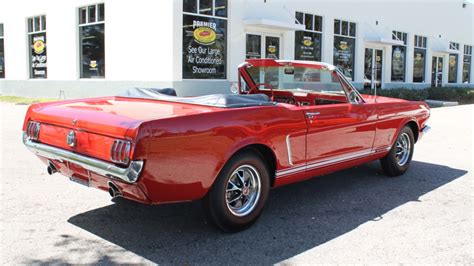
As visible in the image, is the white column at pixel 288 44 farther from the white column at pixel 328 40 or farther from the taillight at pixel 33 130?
the taillight at pixel 33 130

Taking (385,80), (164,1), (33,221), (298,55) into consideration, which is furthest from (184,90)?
(385,80)

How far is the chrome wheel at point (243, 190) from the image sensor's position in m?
4.12

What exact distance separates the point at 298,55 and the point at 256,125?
564 inches

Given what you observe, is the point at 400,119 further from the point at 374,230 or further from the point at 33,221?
the point at 33,221

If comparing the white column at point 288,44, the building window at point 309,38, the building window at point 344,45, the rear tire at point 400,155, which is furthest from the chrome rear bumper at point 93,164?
the building window at point 344,45

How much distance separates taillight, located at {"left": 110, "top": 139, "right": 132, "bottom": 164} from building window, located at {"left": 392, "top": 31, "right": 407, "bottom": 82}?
73.5 ft

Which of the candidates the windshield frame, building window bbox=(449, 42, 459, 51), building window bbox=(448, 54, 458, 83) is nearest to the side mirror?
the windshield frame

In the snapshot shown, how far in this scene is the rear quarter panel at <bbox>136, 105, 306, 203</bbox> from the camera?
135 inches

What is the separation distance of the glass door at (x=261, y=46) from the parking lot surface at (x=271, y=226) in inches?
414

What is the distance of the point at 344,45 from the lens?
20.4 meters

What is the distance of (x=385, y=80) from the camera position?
23.3 m

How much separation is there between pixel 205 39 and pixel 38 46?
8541mm

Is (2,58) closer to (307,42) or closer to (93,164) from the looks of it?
(307,42)

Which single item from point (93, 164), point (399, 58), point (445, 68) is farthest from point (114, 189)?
point (445, 68)
